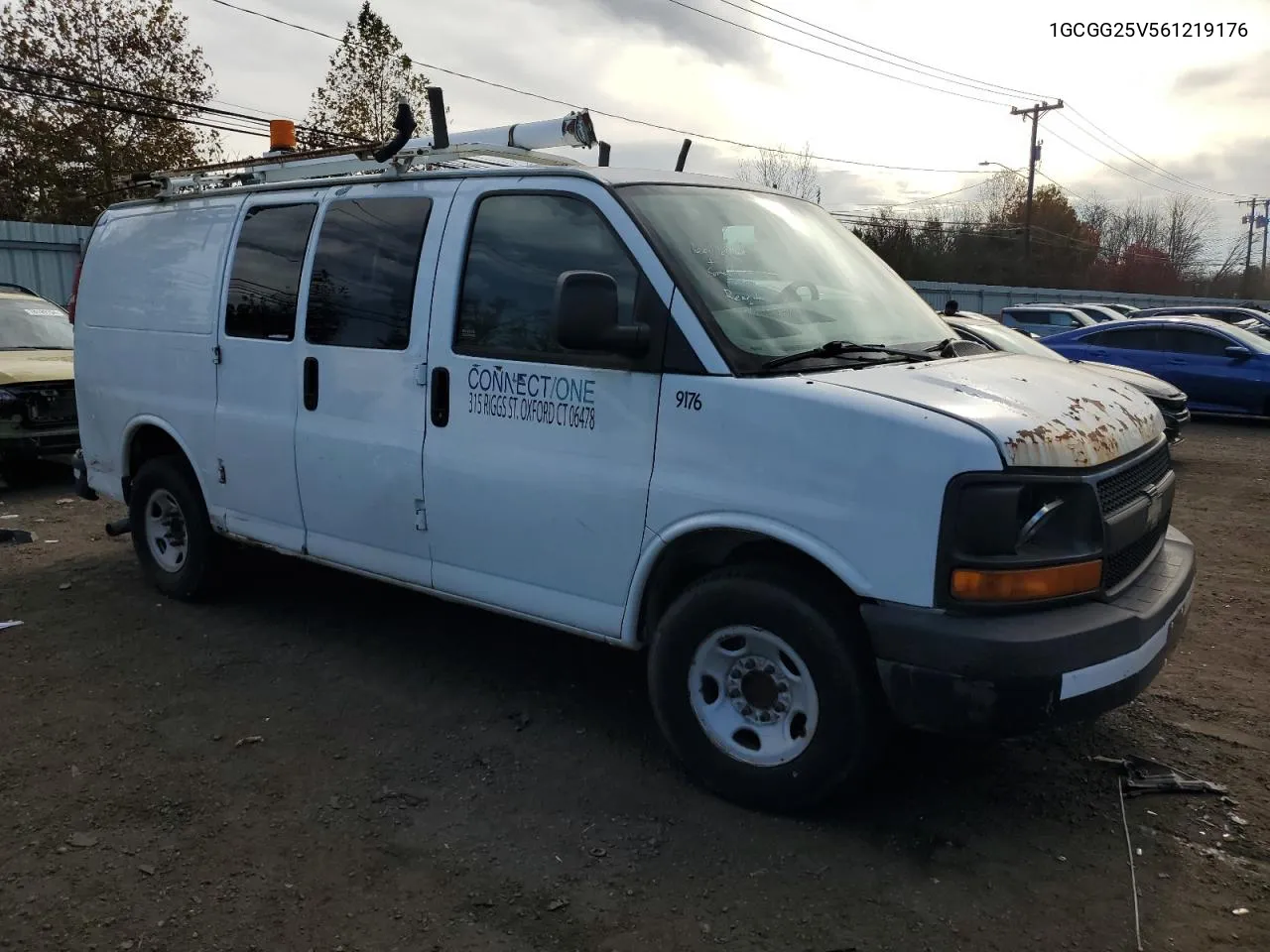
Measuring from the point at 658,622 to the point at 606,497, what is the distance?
0.48 meters

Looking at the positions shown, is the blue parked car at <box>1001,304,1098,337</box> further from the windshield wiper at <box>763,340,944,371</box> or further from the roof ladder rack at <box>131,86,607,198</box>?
the windshield wiper at <box>763,340,944,371</box>

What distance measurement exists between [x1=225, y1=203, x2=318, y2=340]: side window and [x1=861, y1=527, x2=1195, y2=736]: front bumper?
3162 millimetres

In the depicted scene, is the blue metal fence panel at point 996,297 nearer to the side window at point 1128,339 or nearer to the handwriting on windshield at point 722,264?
the side window at point 1128,339

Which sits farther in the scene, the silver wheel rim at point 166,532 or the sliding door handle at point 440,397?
the silver wheel rim at point 166,532

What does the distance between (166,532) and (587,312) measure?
362 cm

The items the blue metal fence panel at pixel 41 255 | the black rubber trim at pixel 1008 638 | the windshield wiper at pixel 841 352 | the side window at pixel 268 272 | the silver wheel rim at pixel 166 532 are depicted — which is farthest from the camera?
the blue metal fence panel at pixel 41 255

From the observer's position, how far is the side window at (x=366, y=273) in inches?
163

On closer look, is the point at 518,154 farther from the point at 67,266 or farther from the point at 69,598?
the point at 67,266

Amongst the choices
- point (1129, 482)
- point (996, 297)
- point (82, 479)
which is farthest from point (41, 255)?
point (996, 297)

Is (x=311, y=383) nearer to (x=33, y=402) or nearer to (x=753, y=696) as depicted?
(x=753, y=696)

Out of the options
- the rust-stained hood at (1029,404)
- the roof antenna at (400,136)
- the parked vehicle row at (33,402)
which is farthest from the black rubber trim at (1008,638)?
the parked vehicle row at (33,402)

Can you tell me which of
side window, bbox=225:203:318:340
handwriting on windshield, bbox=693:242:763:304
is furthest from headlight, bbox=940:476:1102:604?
side window, bbox=225:203:318:340

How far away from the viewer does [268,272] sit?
4773 mm

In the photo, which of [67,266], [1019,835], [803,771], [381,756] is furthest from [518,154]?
[67,266]
